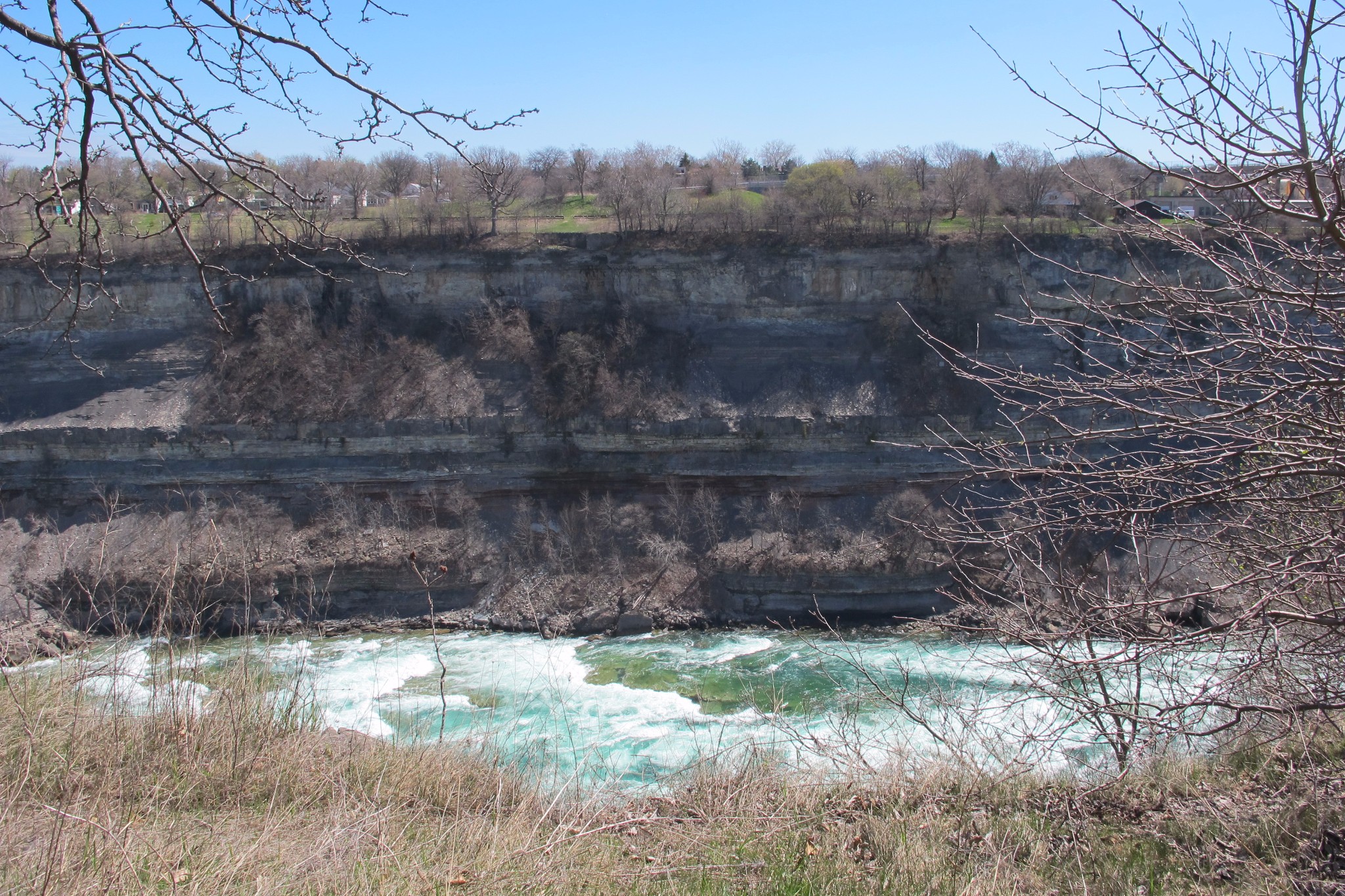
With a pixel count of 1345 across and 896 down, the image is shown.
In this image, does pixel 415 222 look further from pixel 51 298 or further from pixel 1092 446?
pixel 1092 446

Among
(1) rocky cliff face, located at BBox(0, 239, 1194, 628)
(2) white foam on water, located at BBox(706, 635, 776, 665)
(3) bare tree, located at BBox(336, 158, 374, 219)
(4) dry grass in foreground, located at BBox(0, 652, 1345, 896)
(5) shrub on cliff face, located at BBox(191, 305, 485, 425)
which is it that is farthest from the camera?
(3) bare tree, located at BBox(336, 158, 374, 219)

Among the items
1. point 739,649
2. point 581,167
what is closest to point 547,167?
point 581,167

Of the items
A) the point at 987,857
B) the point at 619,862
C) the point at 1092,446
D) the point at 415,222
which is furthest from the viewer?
the point at 415,222

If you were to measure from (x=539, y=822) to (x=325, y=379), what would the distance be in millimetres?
25157

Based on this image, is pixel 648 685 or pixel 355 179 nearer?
pixel 648 685

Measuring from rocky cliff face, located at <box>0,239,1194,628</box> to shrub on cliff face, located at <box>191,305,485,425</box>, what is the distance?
0.51 m

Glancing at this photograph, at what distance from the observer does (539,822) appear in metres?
3.49

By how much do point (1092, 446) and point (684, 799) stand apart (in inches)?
823

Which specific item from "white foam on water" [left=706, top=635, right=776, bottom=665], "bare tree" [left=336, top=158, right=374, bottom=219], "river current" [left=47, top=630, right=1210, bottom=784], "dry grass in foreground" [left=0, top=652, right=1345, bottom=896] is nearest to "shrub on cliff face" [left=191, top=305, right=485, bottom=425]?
"bare tree" [left=336, top=158, right=374, bottom=219]

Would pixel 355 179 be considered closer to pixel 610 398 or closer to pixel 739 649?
pixel 610 398

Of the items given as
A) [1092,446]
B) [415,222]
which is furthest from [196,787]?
[415,222]

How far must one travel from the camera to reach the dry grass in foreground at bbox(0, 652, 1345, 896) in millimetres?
3027

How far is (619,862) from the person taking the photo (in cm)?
336

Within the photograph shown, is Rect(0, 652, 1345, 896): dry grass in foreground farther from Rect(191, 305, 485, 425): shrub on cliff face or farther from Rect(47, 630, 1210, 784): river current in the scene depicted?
Rect(191, 305, 485, 425): shrub on cliff face
